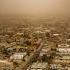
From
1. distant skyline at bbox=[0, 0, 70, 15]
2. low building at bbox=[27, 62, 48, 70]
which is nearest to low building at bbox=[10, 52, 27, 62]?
low building at bbox=[27, 62, 48, 70]

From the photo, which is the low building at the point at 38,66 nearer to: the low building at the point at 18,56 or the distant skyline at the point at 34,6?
the low building at the point at 18,56

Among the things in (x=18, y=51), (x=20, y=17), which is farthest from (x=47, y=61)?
(x=20, y=17)

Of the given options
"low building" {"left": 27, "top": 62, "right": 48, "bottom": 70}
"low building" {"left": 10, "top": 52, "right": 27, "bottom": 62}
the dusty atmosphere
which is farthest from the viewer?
"low building" {"left": 10, "top": 52, "right": 27, "bottom": 62}

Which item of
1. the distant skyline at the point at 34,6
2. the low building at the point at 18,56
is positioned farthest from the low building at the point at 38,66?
the distant skyline at the point at 34,6

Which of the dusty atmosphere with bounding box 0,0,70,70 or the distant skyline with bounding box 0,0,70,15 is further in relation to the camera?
the distant skyline with bounding box 0,0,70,15

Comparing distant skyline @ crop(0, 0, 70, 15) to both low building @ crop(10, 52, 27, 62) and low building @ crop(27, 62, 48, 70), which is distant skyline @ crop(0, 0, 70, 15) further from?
low building @ crop(27, 62, 48, 70)

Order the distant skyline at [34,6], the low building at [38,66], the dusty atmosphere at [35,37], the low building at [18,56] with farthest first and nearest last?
1. the distant skyline at [34,6]
2. the low building at [18,56]
3. the dusty atmosphere at [35,37]
4. the low building at [38,66]

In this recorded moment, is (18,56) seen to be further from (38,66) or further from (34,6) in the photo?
(34,6)

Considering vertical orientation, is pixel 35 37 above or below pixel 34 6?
below

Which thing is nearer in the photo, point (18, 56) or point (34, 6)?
point (18, 56)

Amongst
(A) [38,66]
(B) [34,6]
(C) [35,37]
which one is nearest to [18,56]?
(A) [38,66]
